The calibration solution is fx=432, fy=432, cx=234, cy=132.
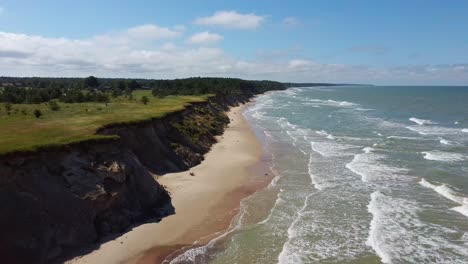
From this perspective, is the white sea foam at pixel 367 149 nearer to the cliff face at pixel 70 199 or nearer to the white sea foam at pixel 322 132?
the white sea foam at pixel 322 132

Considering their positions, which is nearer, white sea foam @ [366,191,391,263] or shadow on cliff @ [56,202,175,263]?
shadow on cliff @ [56,202,175,263]

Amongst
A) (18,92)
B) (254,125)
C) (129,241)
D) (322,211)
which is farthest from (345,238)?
(18,92)

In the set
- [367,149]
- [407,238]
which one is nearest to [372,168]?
[367,149]

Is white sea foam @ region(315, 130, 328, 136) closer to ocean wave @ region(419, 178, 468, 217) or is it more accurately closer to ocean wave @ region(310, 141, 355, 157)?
ocean wave @ region(310, 141, 355, 157)

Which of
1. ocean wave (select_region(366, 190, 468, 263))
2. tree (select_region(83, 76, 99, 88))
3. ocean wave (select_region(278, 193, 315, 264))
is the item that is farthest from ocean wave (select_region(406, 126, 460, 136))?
tree (select_region(83, 76, 99, 88))

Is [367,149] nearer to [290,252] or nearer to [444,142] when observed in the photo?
[444,142]

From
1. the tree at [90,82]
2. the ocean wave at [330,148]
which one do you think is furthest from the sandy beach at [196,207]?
the tree at [90,82]
